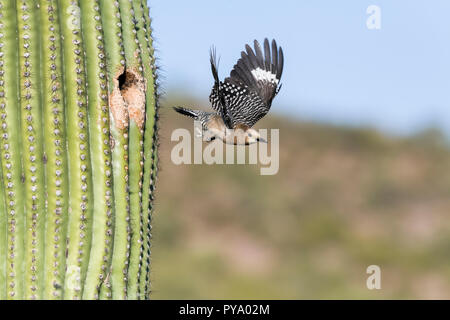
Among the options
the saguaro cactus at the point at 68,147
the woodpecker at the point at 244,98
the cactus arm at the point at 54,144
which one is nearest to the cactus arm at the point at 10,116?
the saguaro cactus at the point at 68,147

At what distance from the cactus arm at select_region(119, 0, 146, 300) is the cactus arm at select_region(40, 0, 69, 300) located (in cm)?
32

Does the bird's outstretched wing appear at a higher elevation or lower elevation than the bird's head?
higher

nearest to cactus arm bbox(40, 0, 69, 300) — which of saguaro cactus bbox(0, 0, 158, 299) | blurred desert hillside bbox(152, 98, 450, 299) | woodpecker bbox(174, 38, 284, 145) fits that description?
saguaro cactus bbox(0, 0, 158, 299)

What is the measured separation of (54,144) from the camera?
4.06 meters

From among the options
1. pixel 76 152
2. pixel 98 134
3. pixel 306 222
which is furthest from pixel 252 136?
pixel 306 222

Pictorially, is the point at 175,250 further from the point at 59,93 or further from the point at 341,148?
the point at 59,93

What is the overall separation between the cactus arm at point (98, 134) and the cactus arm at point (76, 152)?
33 millimetres

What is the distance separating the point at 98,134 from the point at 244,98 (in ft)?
4.68

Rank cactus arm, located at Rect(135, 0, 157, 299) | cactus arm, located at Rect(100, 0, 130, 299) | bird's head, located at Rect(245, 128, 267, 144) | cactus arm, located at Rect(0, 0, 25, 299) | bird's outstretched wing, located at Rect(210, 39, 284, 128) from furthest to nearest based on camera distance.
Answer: bird's outstretched wing, located at Rect(210, 39, 284, 128) < bird's head, located at Rect(245, 128, 267, 144) < cactus arm, located at Rect(135, 0, 157, 299) < cactus arm, located at Rect(100, 0, 130, 299) < cactus arm, located at Rect(0, 0, 25, 299)

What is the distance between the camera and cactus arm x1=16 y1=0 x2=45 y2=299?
13.3ft

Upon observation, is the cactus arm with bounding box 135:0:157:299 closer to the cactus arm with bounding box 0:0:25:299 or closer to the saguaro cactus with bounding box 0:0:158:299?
the saguaro cactus with bounding box 0:0:158:299

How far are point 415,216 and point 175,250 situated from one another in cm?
465

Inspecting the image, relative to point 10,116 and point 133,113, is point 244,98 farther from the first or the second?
point 10,116
